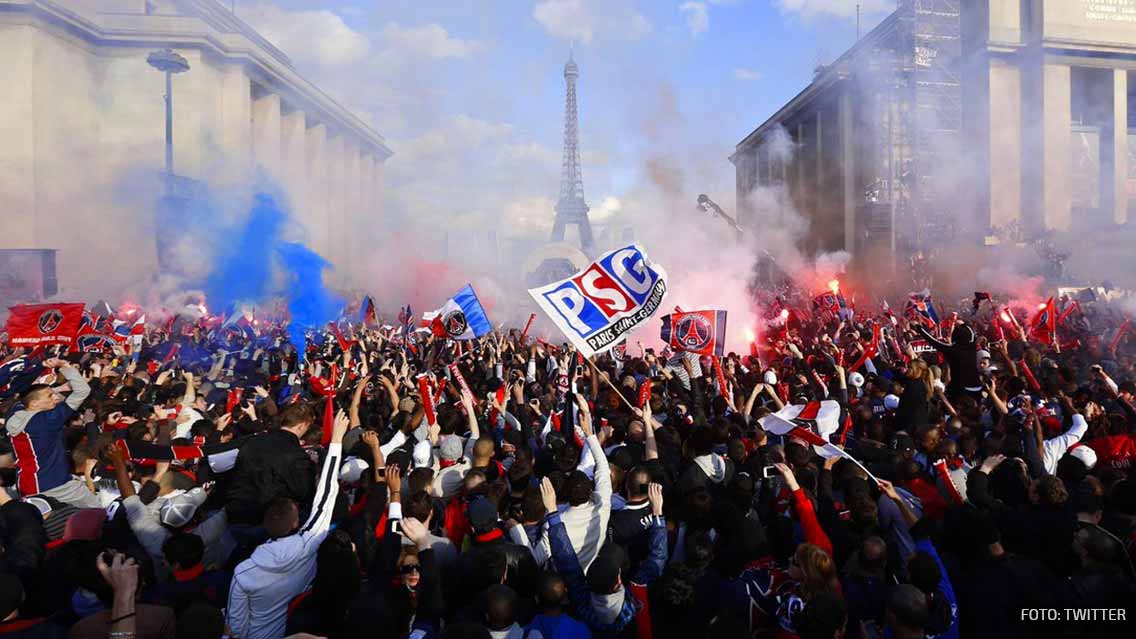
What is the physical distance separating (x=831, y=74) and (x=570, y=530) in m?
36.3

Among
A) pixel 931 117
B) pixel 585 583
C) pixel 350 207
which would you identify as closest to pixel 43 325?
pixel 585 583

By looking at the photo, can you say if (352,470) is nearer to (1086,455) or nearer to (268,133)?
(1086,455)

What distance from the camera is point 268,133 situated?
1479 inches

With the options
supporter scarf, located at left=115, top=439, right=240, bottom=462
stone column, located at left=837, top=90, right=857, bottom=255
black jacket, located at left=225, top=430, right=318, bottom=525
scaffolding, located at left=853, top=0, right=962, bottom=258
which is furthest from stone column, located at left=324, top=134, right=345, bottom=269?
black jacket, located at left=225, top=430, right=318, bottom=525

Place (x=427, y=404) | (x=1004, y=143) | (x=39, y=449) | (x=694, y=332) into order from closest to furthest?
(x=39, y=449) < (x=427, y=404) < (x=694, y=332) < (x=1004, y=143)

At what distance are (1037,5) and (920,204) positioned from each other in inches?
366

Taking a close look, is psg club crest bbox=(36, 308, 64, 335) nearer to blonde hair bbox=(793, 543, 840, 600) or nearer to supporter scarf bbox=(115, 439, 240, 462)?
supporter scarf bbox=(115, 439, 240, 462)

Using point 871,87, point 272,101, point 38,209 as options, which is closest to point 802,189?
point 871,87

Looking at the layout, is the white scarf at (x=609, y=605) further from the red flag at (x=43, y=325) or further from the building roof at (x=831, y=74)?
the building roof at (x=831, y=74)

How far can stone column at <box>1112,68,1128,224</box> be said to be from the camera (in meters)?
29.2

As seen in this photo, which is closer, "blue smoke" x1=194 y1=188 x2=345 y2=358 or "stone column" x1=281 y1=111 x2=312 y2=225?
"blue smoke" x1=194 y1=188 x2=345 y2=358

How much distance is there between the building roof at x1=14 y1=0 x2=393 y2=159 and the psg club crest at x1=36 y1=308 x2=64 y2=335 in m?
25.3

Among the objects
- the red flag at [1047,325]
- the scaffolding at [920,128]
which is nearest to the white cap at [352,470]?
the red flag at [1047,325]

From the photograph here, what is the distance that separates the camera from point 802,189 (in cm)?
4147
